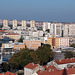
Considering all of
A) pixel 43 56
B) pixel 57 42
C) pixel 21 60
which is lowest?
pixel 21 60

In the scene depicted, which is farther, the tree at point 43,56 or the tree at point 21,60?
the tree at point 43,56

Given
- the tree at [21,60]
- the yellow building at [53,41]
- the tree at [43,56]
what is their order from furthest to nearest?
the yellow building at [53,41], the tree at [43,56], the tree at [21,60]

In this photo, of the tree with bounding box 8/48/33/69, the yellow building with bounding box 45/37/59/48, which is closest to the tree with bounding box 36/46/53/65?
the tree with bounding box 8/48/33/69

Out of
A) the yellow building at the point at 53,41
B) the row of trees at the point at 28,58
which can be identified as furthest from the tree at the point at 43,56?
the yellow building at the point at 53,41

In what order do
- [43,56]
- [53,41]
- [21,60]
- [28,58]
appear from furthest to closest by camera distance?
[53,41] → [43,56] → [28,58] → [21,60]

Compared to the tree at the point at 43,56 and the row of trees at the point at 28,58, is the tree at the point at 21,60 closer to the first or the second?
the row of trees at the point at 28,58

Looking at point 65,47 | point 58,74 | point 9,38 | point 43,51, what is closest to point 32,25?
point 9,38

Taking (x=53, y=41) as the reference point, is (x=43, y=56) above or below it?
below

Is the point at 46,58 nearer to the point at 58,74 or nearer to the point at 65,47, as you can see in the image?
the point at 58,74

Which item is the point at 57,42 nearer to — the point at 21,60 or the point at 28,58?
the point at 28,58

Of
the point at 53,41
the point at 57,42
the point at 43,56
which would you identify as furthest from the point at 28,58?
the point at 57,42

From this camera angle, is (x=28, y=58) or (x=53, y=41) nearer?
(x=28, y=58)

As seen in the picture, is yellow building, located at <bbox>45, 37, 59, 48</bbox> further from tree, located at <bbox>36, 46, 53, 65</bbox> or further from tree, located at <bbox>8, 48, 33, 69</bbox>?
tree, located at <bbox>8, 48, 33, 69</bbox>
